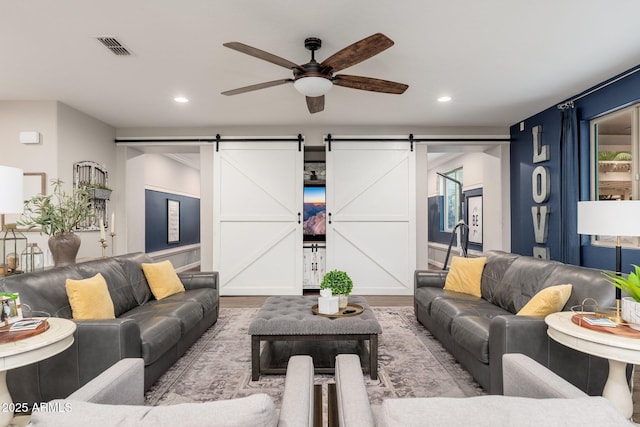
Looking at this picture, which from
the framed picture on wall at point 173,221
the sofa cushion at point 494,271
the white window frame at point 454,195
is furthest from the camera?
the white window frame at point 454,195

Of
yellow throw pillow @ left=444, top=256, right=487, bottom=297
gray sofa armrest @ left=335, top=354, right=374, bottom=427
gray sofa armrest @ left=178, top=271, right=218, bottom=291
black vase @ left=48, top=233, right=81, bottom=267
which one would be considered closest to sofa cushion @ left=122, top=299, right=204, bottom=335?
gray sofa armrest @ left=178, top=271, right=218, bottom=291

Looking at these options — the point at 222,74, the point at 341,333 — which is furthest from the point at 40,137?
the point at 341,333

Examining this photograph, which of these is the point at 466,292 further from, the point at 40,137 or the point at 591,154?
the point at 40,137

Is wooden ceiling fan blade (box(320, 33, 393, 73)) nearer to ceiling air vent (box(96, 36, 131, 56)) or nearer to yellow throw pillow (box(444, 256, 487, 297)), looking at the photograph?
ceiling air vent (box(96, 36, 131, 56))

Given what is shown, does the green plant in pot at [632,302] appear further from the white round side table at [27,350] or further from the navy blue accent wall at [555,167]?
the white round side table at [27,350]

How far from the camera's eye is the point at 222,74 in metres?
3.62

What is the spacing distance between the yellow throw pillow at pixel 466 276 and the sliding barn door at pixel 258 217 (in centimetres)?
252

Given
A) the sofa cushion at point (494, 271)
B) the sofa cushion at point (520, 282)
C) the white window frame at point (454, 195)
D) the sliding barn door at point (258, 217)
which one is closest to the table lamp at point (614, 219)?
the sofa cushion at point (520, 282)

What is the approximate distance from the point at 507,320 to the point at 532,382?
3.25ft

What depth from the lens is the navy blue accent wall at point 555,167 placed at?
367 centimetres

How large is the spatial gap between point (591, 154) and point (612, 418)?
444 cm

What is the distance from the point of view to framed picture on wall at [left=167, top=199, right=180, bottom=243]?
7.52m

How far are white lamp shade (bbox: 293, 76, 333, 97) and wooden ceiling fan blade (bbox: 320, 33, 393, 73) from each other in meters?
0.12

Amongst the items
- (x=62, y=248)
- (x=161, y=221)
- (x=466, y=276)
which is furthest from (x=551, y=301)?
(x=161, y=221)
